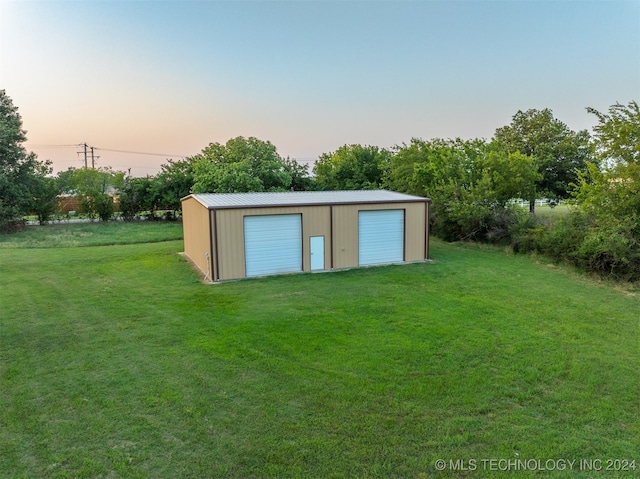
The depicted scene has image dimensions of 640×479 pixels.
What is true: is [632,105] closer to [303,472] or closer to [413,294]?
[413,294]

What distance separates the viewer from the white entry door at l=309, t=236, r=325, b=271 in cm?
1284

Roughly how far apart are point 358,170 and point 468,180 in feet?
31.7

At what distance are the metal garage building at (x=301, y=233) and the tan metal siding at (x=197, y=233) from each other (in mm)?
30

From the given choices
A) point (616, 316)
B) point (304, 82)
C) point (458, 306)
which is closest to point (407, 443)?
point (458, 306)

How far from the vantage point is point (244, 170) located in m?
25.4

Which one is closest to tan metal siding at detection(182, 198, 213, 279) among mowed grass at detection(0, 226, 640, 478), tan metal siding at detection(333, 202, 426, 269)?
mowed grass at detection(0, 226, 640, 478)

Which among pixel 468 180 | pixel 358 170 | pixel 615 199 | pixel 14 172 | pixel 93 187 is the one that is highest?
pixel 358 170

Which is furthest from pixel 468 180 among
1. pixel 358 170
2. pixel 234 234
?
pixel 234 234

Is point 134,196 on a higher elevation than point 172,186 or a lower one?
lower

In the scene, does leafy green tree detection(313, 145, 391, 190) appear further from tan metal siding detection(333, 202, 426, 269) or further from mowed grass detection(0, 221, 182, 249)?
tan metal siding detection(333, 202, 426, 269)

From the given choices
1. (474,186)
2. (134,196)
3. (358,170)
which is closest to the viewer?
(474,186)

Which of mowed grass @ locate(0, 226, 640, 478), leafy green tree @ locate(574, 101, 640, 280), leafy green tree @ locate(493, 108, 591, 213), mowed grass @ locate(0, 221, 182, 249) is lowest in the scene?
mowed grass @ locate(0, 226, 640, 478)

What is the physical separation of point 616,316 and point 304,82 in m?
16.2

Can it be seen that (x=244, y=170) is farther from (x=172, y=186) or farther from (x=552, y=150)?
(x=552, y=150)
